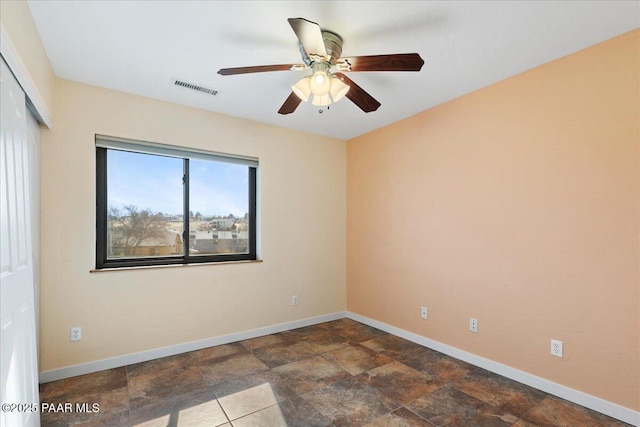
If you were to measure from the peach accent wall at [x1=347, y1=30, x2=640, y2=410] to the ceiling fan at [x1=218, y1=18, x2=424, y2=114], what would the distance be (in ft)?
2.69

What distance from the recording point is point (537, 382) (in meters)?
2.41

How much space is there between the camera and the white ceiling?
5.99ft

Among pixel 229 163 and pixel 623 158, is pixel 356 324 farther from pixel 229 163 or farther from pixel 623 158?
pixel 623 158

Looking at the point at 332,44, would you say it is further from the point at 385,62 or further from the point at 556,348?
the point at 556,348

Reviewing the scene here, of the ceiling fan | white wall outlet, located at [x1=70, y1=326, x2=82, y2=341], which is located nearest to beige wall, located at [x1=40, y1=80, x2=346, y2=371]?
white wall outlet, located at [x1=70, y1=326, x2=82, y2=341]

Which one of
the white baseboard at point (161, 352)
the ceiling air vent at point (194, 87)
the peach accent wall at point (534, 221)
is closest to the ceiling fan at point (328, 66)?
the peach accent wall at point (534, 221)

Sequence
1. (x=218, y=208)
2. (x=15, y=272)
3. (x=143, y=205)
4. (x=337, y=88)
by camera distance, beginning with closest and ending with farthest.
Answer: (x=15, y=272)
(x=337, y=88)
(x=143, y=205)
(x=218, y=208)

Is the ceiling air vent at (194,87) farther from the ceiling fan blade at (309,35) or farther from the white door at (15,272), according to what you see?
the ceiling fan blade at (309,35)

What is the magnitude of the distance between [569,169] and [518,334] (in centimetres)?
138

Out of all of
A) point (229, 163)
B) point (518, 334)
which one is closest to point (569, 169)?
point (518, 334)

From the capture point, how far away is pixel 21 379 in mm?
1589

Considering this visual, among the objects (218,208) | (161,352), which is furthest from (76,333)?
(218,208)

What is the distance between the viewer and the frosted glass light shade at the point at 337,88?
2.05 metres

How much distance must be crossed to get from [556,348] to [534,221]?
97 centimetres
